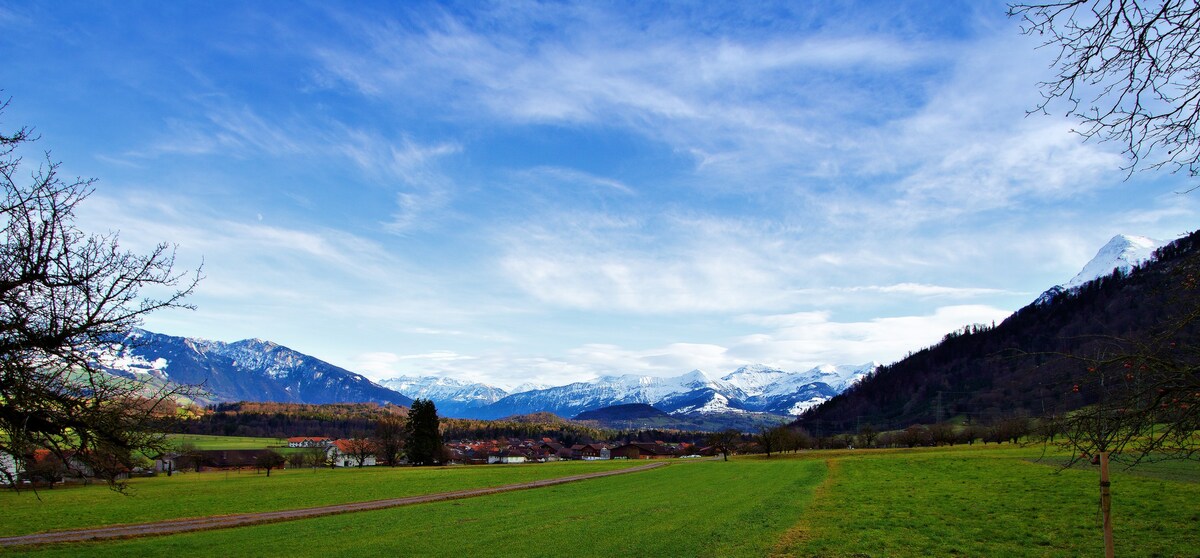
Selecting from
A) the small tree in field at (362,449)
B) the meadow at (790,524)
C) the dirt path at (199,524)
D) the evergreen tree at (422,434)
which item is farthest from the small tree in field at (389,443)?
the meadow at (790,524)

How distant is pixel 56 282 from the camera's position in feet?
34.7

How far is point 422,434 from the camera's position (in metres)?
110

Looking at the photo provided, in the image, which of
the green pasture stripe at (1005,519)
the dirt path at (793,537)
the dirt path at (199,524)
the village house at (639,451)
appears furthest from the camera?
the village house at (639,451)

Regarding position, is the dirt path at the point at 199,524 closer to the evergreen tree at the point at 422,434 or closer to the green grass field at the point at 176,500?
the green grass field at the point at 176,500

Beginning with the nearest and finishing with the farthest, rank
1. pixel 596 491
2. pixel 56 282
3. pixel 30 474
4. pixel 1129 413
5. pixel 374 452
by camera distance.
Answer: pixel 1129 413, pixel 56 282, pixel 30 474, pixel 596 491, pixel 374 452

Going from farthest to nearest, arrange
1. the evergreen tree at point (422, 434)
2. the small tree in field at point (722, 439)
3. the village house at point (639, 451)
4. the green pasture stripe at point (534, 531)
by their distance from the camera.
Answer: the village house at point (639, 451), the small tree in field at point (722, 439), the evergreen tree at point (422, 434), the green pasture stripe at point (534, 531)

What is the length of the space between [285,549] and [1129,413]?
2752cm

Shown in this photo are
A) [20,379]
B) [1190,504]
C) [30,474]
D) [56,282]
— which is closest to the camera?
[20,379]

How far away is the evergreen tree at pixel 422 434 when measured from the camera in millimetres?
109750

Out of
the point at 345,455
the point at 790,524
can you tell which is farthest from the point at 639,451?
the point at 790,524

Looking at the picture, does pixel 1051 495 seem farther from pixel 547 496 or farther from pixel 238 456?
pixel 238 456

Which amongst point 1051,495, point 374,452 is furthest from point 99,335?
point 374,452

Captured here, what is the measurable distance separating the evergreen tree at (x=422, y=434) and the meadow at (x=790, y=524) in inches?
2900

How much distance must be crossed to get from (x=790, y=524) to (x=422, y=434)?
9716 cm
